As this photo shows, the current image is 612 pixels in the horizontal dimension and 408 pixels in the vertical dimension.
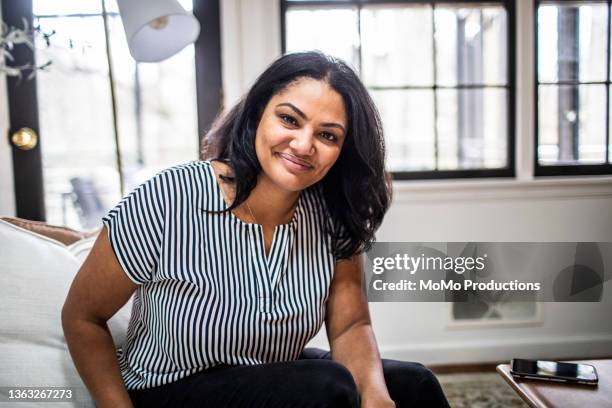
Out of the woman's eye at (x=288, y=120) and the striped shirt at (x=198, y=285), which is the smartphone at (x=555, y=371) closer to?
the striped shirt at (x=198, y=285)

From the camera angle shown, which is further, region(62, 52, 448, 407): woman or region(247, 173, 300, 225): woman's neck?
region(247, 173, 300, 225): woman's neck

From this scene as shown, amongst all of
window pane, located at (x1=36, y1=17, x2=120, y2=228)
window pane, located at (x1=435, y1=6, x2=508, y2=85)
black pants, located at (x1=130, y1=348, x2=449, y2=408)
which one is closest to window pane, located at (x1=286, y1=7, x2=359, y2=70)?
window pane, located at (x1=435, y1=6, x2=508, y2=85)

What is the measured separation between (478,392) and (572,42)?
1.47 m

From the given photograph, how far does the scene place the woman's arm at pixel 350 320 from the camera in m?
1.15

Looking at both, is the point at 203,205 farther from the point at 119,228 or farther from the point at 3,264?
the point at 3,264

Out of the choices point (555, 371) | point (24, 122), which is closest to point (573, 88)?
point (555, 371)

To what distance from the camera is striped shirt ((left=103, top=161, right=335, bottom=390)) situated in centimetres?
104

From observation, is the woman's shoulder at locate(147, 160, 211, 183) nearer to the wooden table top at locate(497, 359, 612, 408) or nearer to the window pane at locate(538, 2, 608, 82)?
the wooden table top at locate(497, 359, 612, 408)

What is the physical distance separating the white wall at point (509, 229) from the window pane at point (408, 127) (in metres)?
0.13

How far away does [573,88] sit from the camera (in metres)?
2.54

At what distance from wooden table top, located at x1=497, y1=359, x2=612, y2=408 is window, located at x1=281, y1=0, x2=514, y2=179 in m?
1.38

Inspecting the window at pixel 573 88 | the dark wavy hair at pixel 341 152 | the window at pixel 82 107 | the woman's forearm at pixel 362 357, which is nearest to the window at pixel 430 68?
the window at pixel 573 88

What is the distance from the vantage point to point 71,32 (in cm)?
224

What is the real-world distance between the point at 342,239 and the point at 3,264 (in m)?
0.64
